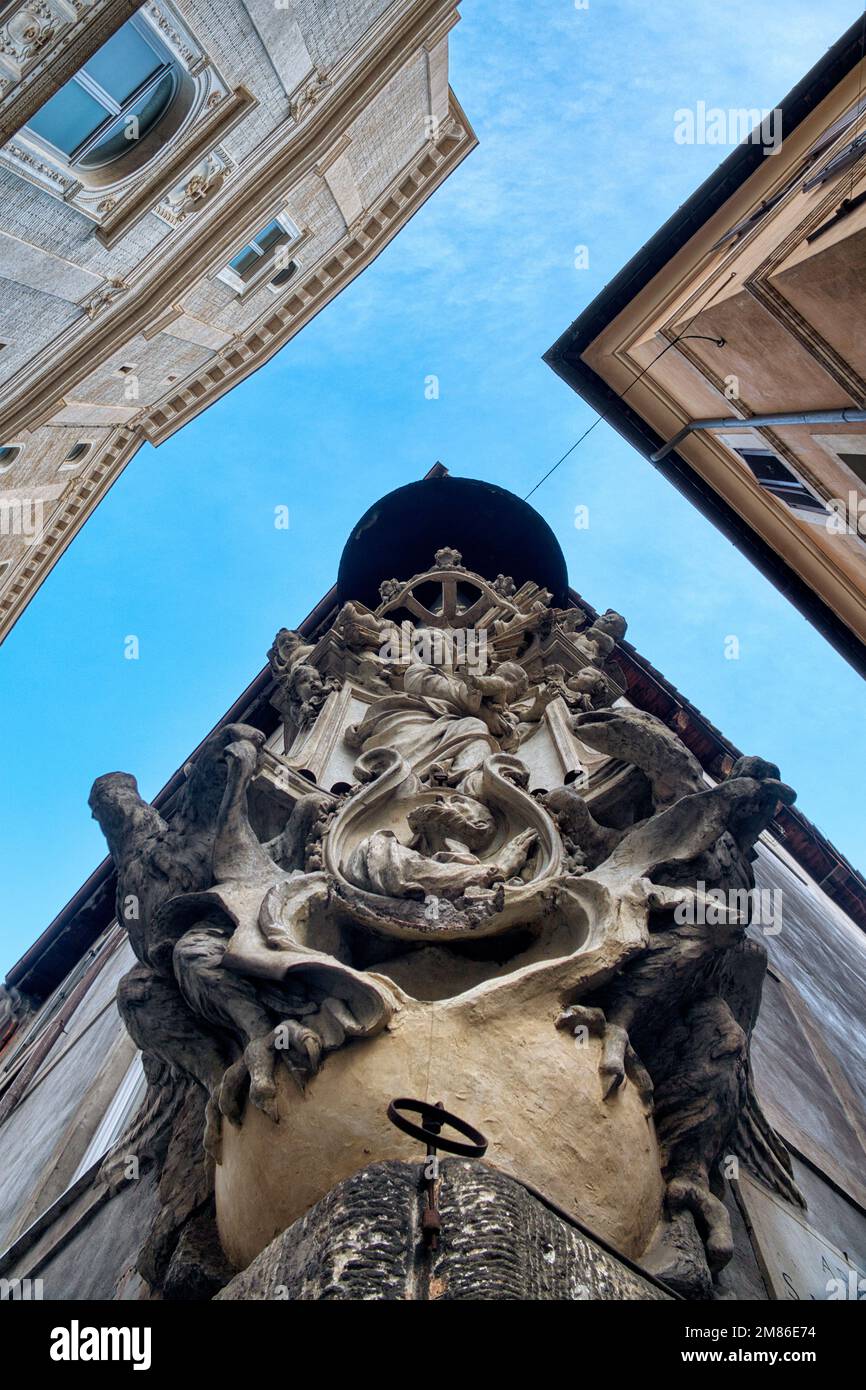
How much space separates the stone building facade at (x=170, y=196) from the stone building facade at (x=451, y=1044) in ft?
31.9

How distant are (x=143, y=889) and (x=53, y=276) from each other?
1277 cm

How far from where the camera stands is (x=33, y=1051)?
41.8 feet

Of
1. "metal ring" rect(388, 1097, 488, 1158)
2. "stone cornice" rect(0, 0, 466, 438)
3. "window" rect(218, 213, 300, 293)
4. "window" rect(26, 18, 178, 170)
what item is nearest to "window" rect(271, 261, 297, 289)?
"window" rect(218, 213, 300, 293)

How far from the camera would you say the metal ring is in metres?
3.33

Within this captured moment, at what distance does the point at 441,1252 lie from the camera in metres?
3.02

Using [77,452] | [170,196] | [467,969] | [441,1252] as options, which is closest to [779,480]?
[170,196]

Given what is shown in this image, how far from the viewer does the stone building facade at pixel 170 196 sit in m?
13.4

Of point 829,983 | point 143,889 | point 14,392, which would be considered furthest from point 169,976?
point 14,392

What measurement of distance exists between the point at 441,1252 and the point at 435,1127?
0.48 m

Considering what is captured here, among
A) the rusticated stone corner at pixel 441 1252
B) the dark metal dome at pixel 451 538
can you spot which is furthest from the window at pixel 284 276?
the rusticated stone corner at pixel 441 1252

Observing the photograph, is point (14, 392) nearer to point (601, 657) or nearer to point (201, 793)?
point (601, 657)

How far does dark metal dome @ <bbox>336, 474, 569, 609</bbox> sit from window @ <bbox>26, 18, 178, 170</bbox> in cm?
632

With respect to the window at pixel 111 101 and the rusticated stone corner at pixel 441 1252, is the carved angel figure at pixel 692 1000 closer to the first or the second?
the rusticated stone corner at pixel 441 1252

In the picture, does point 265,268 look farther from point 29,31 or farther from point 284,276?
point 29,31
